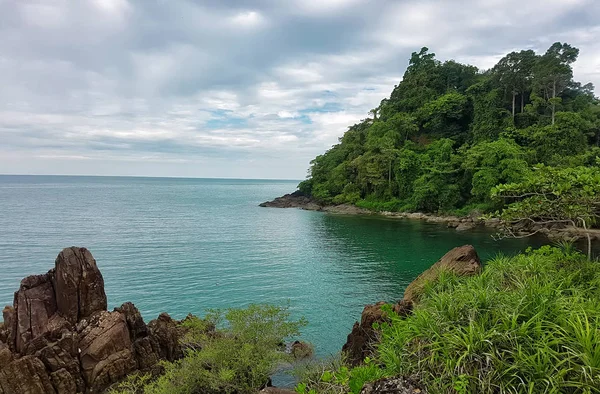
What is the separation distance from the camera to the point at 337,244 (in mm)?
42906

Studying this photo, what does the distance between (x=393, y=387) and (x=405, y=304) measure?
757 cm

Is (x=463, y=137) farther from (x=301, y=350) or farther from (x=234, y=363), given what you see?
(x=234, y=363)

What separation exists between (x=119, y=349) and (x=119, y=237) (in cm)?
3602

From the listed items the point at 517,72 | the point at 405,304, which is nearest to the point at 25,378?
the point at 405,304

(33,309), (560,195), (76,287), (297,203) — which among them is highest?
(560,195)

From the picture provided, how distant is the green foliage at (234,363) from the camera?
11.5m

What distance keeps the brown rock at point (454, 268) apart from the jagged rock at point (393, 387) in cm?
684

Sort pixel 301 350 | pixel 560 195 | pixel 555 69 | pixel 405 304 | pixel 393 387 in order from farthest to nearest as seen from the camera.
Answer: pixel 555 69
pixel 301 350
pixel 405 304
pixel 560 195
pixel 393 387

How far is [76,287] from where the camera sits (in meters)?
14.4

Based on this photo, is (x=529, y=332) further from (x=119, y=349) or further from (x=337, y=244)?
(x=337, y=244)

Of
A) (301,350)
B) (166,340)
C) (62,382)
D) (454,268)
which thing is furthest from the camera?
(301,350)

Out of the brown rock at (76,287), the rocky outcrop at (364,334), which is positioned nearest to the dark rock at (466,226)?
the rocky outcrop at (364,334)

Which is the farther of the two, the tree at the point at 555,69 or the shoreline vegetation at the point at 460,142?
the tree at the point at 555,69

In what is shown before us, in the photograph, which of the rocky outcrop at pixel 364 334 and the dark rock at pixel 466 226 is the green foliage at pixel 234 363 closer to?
the rocky outcrop at pixel 364 334
